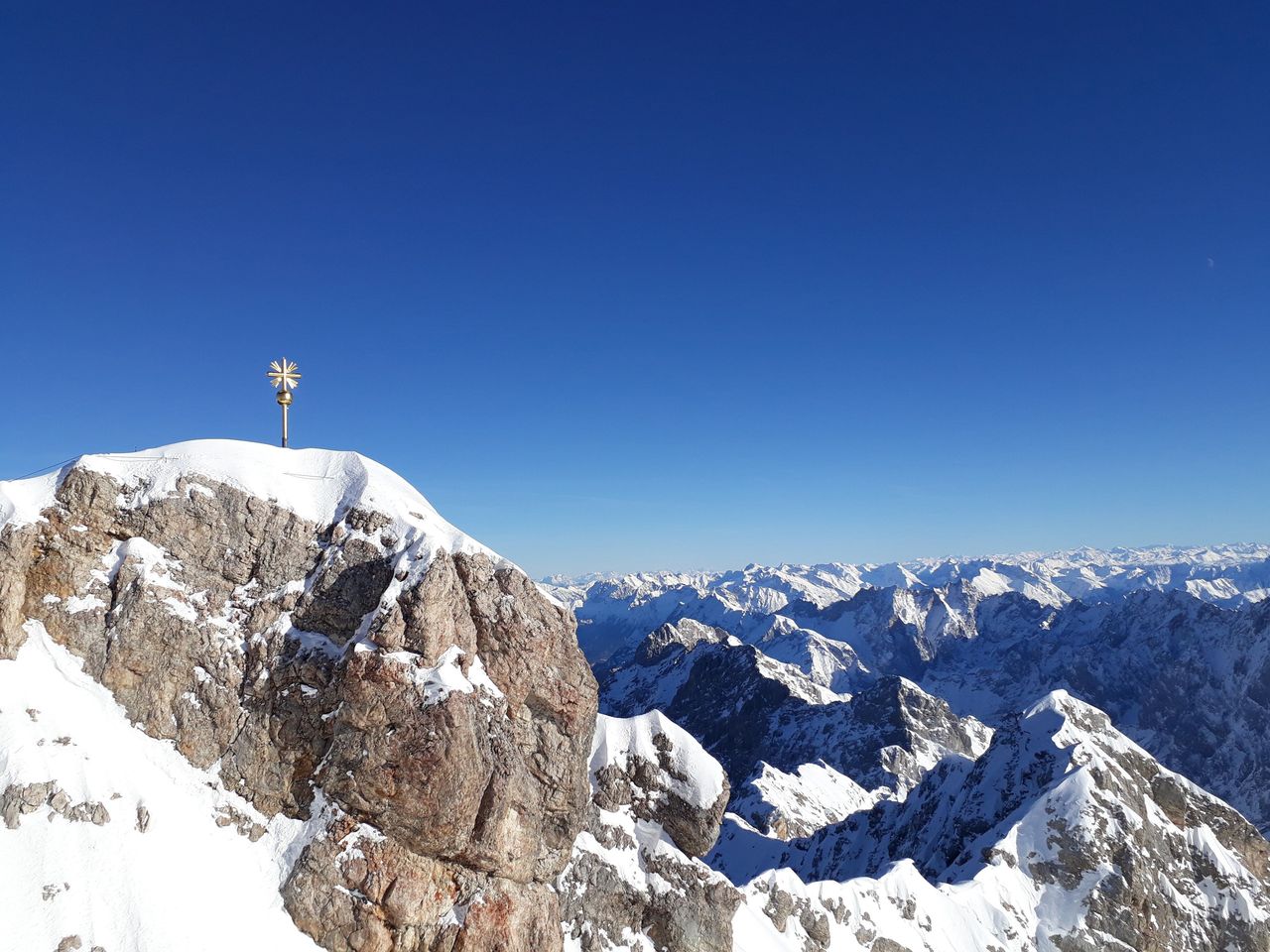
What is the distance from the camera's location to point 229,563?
3366 centimetres

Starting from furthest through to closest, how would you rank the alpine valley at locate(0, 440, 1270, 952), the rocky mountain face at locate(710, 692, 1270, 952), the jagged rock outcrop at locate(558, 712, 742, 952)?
the rocky mountain face at locate(710, 692, 1270, 952) → the jagged rock outcrop at locate(558, 712, 742, 952) → the alpine valley at locate(0, 440, 1270, 952)

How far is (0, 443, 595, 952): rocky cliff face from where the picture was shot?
30594mm

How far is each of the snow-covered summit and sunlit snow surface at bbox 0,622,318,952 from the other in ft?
23.4

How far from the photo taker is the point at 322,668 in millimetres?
32531

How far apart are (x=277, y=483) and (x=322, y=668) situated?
34.4 ft

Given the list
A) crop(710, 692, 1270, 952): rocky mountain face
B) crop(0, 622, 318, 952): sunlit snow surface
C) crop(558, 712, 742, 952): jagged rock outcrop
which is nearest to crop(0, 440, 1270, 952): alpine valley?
crop(0, 622, 318, 952): sunlit snow surface

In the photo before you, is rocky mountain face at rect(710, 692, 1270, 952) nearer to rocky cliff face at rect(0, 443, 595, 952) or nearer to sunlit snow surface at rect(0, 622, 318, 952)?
rocky cliff face at rect(0, 443, 595, 952)

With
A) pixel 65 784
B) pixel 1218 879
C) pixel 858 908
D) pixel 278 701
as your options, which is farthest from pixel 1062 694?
pixel 65 784

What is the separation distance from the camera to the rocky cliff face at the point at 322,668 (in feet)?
100

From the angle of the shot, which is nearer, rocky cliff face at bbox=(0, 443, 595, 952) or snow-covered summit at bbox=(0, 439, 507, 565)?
rocky cliff face at bbox=(0, 443, 595, 952)

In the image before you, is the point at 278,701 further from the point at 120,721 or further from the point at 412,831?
the point at 412,831

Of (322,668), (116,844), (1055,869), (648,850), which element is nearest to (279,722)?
(322,668)

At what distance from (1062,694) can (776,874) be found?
83325 mm

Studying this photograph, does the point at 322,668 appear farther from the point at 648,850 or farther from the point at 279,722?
the point at 648,850
